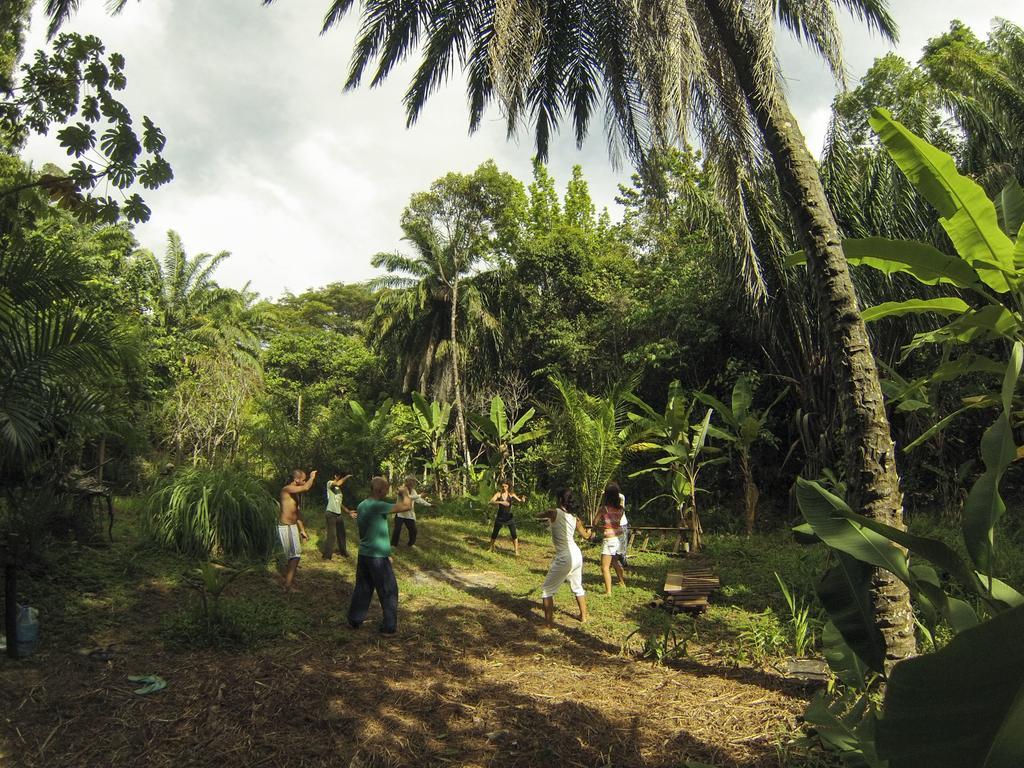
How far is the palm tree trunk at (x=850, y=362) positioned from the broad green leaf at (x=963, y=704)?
Result: 11.3 feet

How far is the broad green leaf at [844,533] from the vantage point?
6.28 feet

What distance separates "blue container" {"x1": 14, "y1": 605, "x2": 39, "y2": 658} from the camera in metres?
5.30

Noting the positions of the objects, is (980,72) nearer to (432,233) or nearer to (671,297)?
(671,297)

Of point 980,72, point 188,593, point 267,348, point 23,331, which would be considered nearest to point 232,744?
point 188,593

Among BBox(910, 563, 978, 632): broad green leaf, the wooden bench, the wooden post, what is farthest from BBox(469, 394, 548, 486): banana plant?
BBox(910, 563, 978, 632): broad green leaf

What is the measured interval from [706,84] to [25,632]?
8535 mm

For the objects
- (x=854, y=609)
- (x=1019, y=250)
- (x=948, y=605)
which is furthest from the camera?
(x=1019, y=250)

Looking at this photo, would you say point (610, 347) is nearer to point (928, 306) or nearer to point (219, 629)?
point (219, 629)

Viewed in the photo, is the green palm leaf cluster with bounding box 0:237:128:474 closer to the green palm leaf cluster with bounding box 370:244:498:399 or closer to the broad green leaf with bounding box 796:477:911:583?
the broad green leaf with bounding box 796:477:911:583

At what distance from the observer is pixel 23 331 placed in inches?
234

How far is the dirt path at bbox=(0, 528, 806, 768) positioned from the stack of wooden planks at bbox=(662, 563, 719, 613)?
133 centimetres

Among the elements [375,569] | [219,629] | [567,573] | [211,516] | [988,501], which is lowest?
[219,629]

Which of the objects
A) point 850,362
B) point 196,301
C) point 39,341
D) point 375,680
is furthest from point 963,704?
point 196,301

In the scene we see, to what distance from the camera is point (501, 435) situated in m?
17.6
